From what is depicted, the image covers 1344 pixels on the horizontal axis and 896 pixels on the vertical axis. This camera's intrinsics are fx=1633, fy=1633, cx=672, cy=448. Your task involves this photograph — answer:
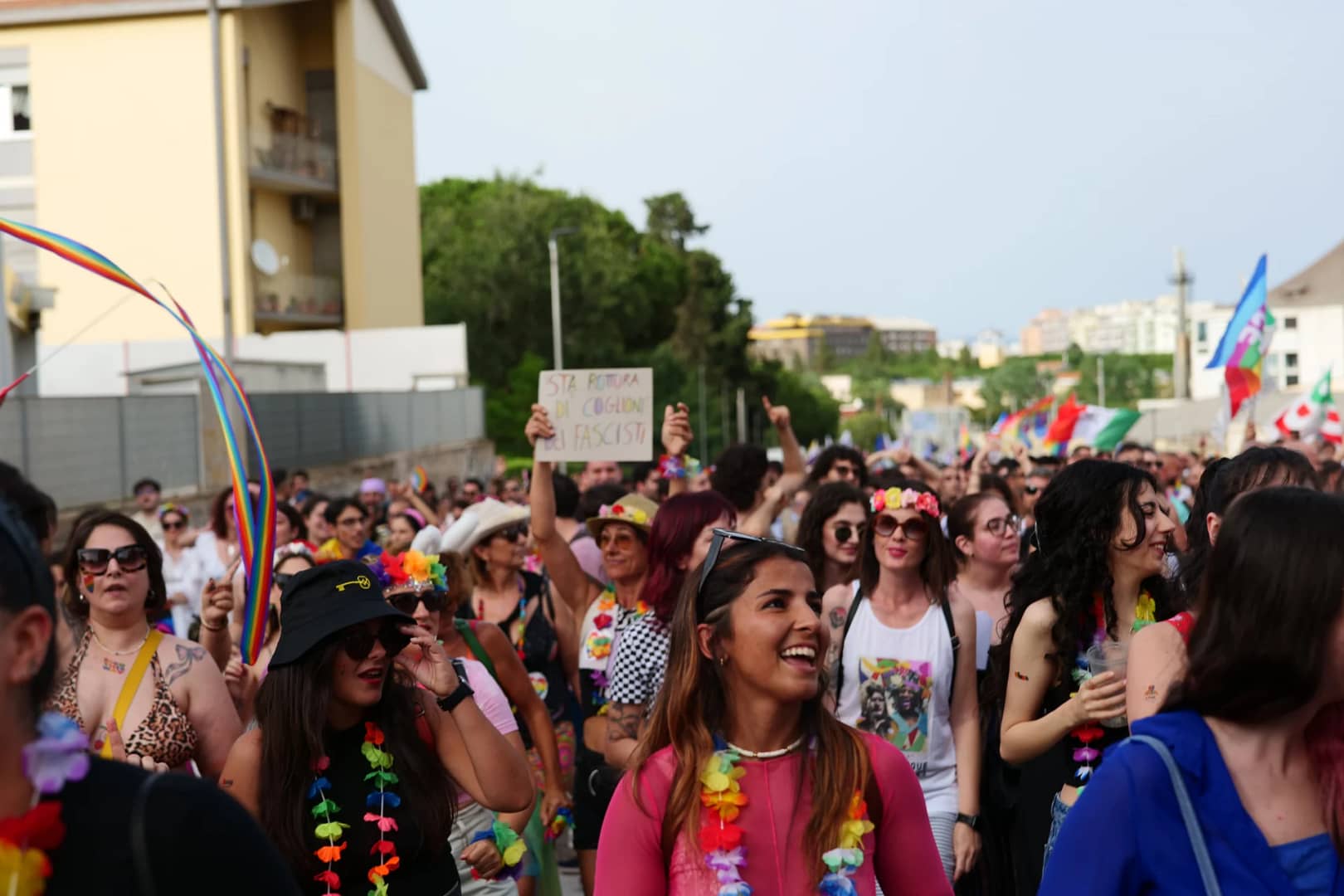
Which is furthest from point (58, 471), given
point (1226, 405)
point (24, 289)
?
point (1226, 405)

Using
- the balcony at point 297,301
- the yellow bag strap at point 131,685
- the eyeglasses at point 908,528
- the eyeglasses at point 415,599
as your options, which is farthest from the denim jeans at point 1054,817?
the balcony at point 297,301

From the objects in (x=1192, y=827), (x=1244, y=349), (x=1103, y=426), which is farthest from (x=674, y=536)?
(x=1103, y=426)

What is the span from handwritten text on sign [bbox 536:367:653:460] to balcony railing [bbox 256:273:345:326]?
35.2 m

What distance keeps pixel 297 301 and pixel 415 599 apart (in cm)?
4056

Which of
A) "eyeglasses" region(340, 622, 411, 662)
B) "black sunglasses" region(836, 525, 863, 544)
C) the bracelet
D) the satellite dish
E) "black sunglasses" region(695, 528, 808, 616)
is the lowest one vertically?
the bracelet

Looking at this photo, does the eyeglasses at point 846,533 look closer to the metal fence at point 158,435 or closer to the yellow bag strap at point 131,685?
the yellow bag strap at point 131,685

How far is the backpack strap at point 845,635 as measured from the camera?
18.8 feet

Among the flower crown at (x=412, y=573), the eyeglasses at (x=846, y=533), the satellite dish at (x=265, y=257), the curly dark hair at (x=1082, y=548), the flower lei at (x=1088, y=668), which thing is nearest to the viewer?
the flower lei at (x=1088, y=668)

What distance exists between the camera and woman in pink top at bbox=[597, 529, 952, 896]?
10.8 ft

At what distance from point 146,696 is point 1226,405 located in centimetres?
1551

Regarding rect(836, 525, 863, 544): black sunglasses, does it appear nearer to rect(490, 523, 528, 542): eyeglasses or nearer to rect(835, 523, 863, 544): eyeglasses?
rect(835, 523, 863, 544): eyeglasses

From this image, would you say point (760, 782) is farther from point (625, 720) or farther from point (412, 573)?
point (625, 720)

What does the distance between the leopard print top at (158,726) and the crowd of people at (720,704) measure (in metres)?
0.01

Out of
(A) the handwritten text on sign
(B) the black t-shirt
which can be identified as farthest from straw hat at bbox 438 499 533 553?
(B) the black t-shirt
